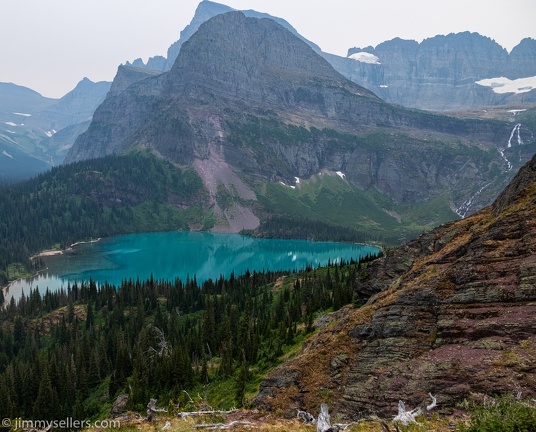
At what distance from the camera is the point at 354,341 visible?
132 ft

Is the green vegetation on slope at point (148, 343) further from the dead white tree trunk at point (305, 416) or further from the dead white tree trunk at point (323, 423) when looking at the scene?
the dead white tree trunk at point (323, 423)

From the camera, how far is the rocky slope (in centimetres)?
2900

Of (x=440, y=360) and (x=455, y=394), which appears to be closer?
(x=455, y=394)

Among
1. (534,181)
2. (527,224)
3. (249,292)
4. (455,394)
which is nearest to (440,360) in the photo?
(455,394)

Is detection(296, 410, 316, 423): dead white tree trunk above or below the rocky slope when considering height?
below

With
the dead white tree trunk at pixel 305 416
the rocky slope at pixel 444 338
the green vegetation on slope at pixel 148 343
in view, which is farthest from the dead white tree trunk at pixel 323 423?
the green vegetation on slope at pixel 148 343

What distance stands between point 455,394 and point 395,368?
19.2ft

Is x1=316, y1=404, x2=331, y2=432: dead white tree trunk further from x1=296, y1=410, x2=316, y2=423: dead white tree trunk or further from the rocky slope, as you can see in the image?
the rocky slope

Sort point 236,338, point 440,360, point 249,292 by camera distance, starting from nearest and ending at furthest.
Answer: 1. point 440,360
2. point 236,338
3. point 249,292

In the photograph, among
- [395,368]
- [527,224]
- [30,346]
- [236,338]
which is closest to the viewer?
[395,368]

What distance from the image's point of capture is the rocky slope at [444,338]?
29000 millimetres

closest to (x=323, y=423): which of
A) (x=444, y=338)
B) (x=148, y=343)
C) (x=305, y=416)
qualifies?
(x=305, y=416)

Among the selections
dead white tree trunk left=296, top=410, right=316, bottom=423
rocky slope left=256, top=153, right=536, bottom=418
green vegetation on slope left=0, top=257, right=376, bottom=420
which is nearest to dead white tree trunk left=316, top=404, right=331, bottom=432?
dead white tree trunk left=296, top=410, right=316, bottom=423

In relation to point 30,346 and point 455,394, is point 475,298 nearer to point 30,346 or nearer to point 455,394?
point 455,394
